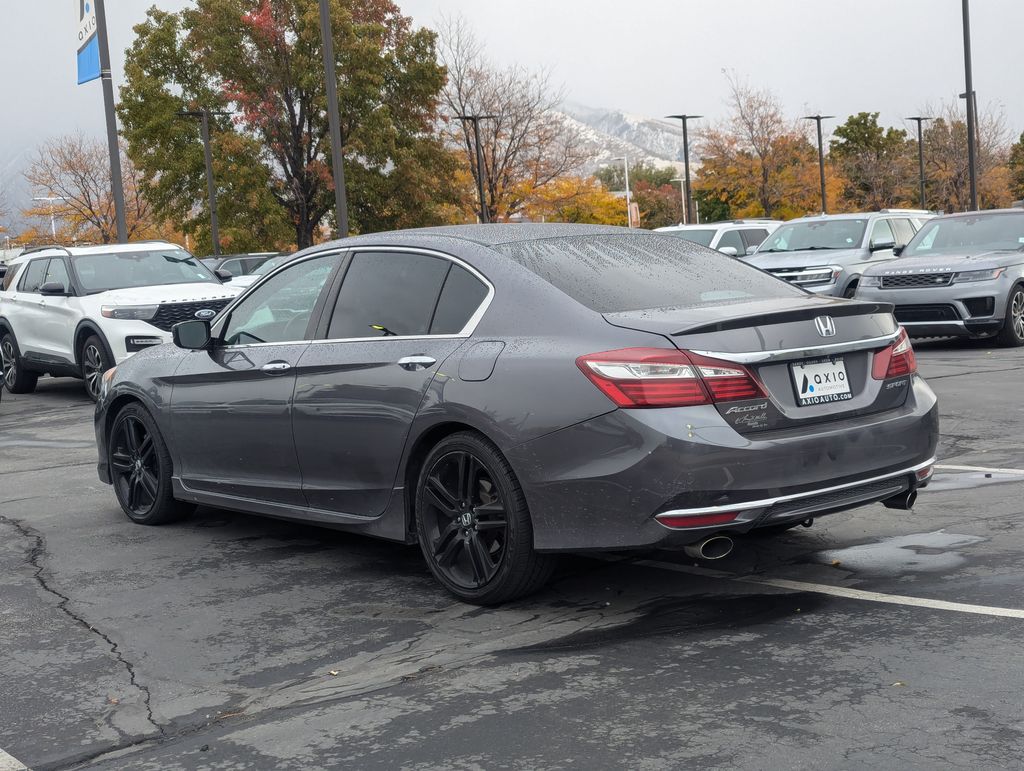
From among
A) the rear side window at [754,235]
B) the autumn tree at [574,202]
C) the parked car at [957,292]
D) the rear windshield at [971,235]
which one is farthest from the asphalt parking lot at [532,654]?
the autumn tree at [574,202]

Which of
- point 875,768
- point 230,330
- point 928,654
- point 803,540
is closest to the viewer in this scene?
point 875,768

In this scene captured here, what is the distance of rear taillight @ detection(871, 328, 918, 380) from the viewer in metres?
5.34

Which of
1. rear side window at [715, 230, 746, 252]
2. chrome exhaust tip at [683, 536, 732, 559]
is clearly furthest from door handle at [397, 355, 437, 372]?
rear side window at [715, 230, 746, 252]

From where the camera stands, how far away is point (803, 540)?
6.27 meters

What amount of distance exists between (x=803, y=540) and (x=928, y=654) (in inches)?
73.9

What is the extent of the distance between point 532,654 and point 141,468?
3792 mm

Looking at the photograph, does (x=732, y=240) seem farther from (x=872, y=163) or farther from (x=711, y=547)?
(x=872, y=163)

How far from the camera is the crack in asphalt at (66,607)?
14.5 ft

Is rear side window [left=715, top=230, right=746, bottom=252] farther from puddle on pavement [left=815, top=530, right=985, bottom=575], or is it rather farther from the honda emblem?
the honda emblem

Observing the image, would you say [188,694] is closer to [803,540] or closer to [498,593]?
[498,593]

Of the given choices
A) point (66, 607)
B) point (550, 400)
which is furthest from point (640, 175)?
point (550, 400)

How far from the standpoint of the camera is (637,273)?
18.5 ft

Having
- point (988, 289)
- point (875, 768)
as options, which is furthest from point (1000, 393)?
point (875, 768)

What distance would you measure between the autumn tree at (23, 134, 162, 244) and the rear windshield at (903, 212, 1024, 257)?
5820cm
